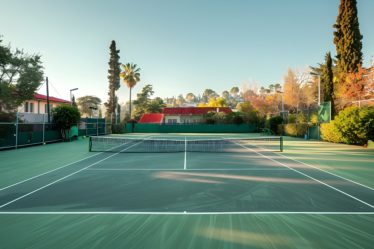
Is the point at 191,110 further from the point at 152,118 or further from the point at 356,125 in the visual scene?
the point at 356,125

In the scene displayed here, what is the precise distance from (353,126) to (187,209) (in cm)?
1923

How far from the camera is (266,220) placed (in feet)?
15.8

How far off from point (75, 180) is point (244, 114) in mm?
45846

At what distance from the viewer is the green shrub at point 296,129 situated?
30984mm

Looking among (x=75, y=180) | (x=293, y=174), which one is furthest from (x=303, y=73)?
(x=75, y=180)

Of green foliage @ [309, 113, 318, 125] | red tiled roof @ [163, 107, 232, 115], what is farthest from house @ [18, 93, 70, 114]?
green foliage @ [309, 113, 318, 125]

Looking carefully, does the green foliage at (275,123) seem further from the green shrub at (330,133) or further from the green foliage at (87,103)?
the green foliage at (87,103)

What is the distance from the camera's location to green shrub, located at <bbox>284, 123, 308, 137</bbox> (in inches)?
1220

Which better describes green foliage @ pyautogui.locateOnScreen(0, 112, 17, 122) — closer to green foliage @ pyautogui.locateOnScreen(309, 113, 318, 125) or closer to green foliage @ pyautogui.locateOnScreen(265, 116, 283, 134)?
green foliage @ pyautogui.locateOnScreen(309, 113, 318, 125)

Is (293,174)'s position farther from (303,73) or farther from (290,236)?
(303,73)

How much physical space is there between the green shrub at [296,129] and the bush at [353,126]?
6904mm

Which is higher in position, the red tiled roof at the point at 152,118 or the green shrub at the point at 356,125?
the red tiled roof at the point at 152,118

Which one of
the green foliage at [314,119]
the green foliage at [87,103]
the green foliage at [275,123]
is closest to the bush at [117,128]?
the green foliage at [275,123]

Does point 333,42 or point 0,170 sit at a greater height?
point 333,42
